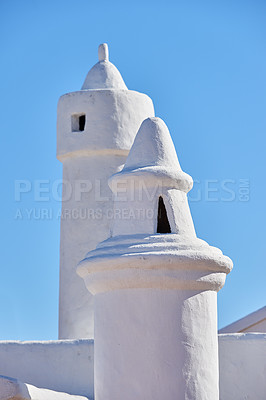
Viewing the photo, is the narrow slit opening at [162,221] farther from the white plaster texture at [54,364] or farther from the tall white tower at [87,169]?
the tall white tower at [87,169]

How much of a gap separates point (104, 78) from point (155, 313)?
7.22 meters

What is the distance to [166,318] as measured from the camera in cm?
824

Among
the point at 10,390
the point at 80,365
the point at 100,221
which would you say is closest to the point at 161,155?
the point at 10,390

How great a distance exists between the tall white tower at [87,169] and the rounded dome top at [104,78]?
14 cm

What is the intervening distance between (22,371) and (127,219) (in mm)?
4175

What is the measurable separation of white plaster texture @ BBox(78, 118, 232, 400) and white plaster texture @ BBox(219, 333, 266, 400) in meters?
2.98

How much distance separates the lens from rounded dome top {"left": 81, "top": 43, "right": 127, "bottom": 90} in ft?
47.9

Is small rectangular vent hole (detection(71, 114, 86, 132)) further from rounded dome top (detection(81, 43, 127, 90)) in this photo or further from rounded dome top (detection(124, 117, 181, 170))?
rounded dome top (detection(124, 117, 181, 170))

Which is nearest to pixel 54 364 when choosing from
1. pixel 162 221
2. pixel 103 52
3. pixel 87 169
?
pixel 87 169

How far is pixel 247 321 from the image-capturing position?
15.1 metres

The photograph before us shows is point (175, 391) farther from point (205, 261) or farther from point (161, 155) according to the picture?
point (161, 155)

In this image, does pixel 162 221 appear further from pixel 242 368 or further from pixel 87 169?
pixel 87 169

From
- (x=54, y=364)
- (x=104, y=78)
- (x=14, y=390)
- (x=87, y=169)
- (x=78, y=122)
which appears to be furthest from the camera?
(x=104, y=78)

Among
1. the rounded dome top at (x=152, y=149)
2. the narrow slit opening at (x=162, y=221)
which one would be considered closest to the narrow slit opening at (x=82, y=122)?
the rounded dome top at (x=152, y=149)
